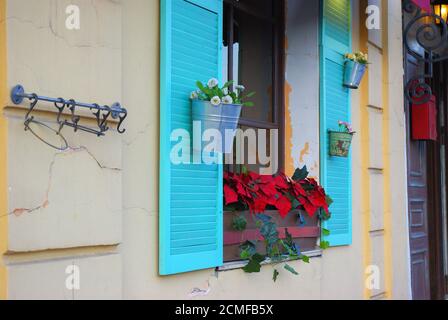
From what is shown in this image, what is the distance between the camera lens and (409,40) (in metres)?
5.98

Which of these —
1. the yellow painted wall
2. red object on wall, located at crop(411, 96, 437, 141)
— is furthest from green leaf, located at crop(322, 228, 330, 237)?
the yellow painted wall

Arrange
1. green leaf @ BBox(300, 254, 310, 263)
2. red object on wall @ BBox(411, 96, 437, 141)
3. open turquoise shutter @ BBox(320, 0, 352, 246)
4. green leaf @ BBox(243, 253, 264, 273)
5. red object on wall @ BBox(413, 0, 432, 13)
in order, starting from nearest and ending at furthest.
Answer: green leaf @ BBox(243, 253, 264, 273), green leaf @ BBox(300, 254, 310, 263), open turquoise shutter @ BBox(320, 0, 352, 246), red object on wall @ BBox(413, 0, 432, 13), red object on wall @ BBox(411, 96, 437, 141)

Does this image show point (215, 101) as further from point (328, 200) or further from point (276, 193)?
point (328, 200)

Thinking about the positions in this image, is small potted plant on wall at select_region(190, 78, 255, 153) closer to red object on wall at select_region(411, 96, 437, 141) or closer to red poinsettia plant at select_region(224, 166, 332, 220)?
Result: red poinsettia plant at select_region(224, 166, 332, 220)

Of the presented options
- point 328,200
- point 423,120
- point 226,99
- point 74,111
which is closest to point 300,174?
point 328,200

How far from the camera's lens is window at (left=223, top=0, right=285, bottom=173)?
4.10m

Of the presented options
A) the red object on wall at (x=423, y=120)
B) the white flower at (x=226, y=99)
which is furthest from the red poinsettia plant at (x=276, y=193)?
the red object on wall at (x=423, y=120)

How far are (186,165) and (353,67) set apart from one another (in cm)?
200

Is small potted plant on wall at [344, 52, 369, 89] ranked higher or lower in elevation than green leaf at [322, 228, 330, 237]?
higher

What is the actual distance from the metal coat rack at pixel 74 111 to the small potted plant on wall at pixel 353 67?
2347 mm

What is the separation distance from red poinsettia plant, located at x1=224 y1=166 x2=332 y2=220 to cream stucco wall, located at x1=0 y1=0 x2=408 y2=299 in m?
0.41

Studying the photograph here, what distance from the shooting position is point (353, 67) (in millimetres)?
4449

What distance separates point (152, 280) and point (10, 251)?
81cm

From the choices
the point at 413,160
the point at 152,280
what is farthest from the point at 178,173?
the point at 413,160
